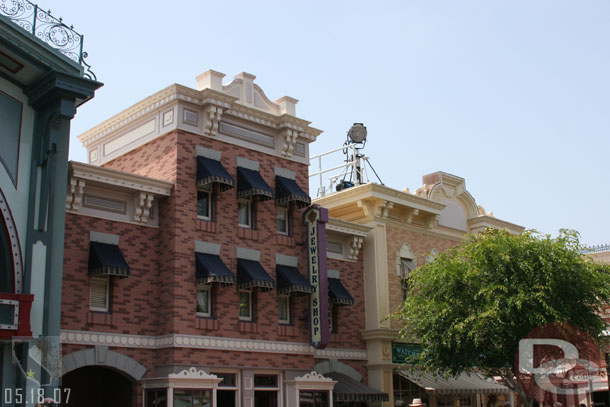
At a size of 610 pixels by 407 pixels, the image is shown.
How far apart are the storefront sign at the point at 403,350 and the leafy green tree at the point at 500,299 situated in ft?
6.36

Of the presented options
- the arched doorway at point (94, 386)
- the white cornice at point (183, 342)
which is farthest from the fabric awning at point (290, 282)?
the arched doorway at point (94, 386)

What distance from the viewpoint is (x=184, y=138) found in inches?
871

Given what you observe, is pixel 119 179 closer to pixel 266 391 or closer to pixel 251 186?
pixel 251 186

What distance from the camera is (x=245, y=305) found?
2278 cm

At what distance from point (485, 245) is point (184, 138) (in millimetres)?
9914

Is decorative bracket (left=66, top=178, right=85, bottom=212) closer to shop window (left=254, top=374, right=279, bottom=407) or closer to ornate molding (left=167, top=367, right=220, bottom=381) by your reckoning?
ornate molding (left=167, top=367, right=220, bottom=381)

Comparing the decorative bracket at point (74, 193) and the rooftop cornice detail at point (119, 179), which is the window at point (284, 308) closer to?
the rooftop cornice detail at point (119, 179)

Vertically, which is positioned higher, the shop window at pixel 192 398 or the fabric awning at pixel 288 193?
the fabric awning at pixel 288 193

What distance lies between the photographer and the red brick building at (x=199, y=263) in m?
20.0

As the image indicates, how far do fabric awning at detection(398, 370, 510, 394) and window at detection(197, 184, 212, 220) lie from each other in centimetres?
927

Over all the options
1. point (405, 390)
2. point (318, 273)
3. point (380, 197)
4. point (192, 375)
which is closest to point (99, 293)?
point (192, 375)

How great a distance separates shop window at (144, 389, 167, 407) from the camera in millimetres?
19641

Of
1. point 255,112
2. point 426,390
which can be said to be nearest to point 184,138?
point 255,112

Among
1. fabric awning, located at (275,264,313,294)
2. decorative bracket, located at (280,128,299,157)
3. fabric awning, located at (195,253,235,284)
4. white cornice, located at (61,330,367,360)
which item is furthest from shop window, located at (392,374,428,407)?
decorative bracket, located at (280,128,299,157)
